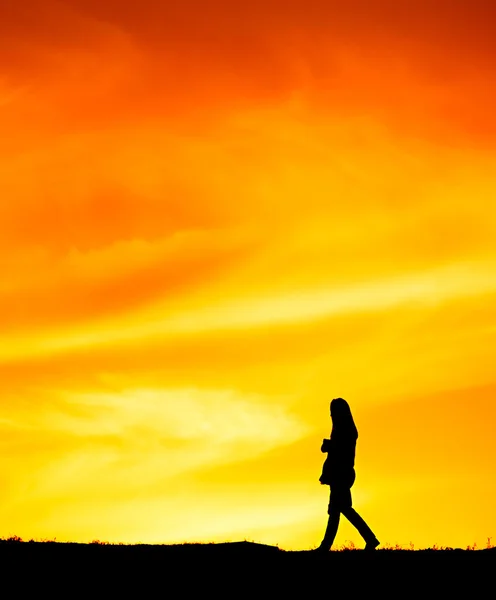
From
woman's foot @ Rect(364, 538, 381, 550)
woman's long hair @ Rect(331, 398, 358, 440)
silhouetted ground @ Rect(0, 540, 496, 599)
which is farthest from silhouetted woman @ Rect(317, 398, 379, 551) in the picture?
silhouetted ground @ Rect(0, 540, 496, 599)

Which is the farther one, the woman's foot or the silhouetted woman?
the silhouetted woman

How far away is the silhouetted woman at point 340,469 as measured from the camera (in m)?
19.5

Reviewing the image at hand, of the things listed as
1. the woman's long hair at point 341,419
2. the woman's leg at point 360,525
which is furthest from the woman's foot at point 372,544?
the woman's long hair at point 341,419

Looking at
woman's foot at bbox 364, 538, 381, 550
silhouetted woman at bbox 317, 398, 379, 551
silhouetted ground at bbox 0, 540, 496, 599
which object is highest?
silhouetted woman at bbox 317, 398, 379, 551

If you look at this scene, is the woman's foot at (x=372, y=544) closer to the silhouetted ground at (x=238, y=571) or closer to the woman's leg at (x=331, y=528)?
the silhouetted ground at (x=238, y=571)

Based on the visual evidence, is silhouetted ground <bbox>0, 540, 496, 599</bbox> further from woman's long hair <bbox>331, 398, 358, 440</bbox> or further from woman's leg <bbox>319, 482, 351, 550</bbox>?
woman's long hair <bbox>331, 398, 358, 440</bbox>

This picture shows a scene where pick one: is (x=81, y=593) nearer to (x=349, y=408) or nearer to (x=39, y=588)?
(x=39, y=588)

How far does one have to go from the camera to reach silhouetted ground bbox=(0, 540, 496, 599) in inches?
634

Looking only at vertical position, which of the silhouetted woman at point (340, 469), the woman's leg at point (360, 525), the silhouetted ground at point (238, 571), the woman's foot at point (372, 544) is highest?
the silhouetted woman at point (340, 469)

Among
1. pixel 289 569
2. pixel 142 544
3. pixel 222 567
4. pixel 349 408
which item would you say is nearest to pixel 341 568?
pixel 289 569

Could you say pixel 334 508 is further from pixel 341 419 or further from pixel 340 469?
pixel 341 419

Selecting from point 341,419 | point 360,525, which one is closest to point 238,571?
point 360,525

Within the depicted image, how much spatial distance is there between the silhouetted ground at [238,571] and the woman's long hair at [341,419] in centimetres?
219

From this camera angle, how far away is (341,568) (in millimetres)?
17422
